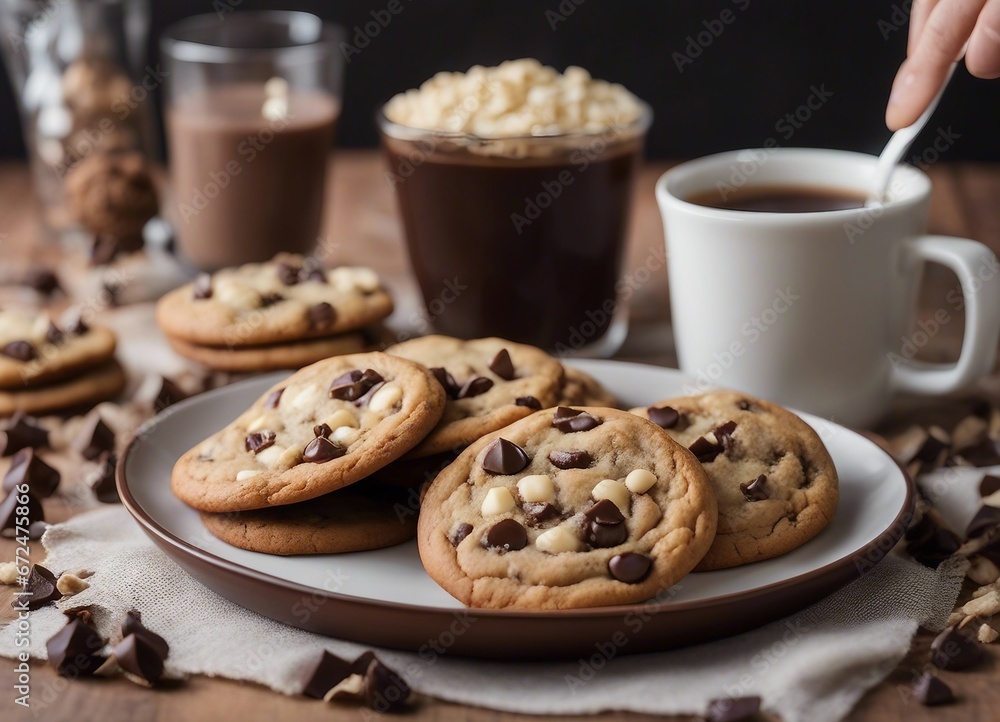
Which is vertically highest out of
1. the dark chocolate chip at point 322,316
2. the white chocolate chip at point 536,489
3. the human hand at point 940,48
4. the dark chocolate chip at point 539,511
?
the human hand at point 940,48

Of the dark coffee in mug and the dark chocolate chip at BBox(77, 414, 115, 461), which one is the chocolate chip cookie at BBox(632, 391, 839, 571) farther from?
the dark chocolate chip at BBox(77, 414, 115, 461)

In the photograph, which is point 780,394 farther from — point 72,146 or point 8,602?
point 72,146

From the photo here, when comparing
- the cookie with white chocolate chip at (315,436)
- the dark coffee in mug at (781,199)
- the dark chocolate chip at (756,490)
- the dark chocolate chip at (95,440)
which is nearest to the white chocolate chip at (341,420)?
the cookie with white chocolate chip at (315,436)

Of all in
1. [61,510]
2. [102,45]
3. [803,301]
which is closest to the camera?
[61,510]

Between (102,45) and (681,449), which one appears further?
(102,45)

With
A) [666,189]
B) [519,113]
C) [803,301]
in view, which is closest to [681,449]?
[803,301]

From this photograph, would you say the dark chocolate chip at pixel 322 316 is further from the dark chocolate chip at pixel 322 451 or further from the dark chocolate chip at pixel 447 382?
the dark chocolate chip at pixel 322 451

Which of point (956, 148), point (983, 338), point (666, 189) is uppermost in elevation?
point (666, 189)

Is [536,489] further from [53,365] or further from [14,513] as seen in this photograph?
[53,365]
